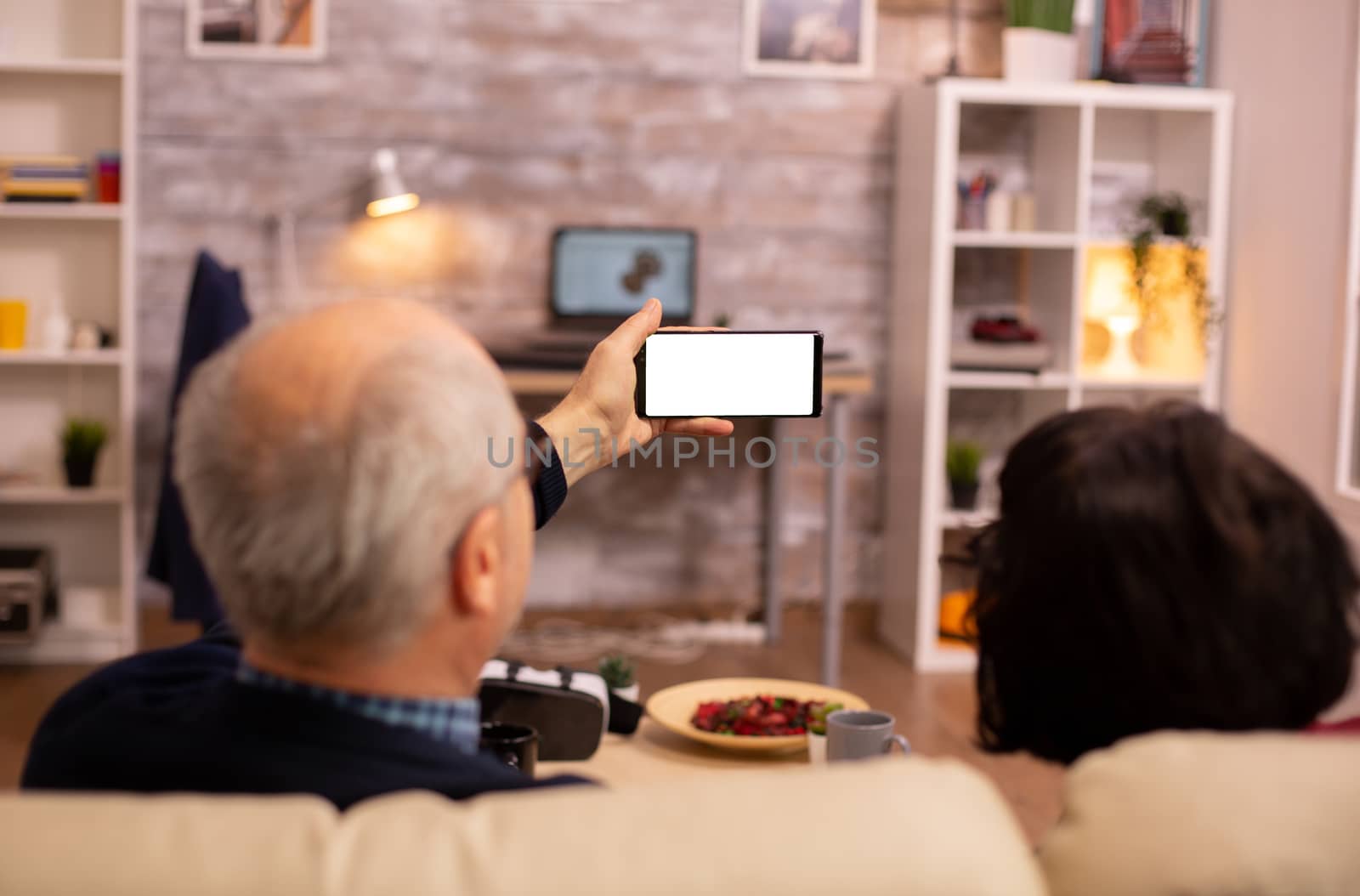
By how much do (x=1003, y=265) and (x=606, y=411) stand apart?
3.07 m

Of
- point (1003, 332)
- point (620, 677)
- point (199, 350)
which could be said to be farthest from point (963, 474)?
point (620, 677)

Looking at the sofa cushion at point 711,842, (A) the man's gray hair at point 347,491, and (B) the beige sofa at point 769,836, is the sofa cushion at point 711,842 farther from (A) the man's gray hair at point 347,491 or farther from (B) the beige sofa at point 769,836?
(A) the man's gray hair at point 347,491

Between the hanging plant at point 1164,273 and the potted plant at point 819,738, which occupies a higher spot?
the hanging plant at point 1164,273

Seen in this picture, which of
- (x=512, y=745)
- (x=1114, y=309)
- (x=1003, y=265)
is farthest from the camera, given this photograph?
(x=1003, y=265)

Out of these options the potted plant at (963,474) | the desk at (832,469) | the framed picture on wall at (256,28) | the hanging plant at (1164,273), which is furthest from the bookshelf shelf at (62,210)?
the hanging plant at (1164,273)

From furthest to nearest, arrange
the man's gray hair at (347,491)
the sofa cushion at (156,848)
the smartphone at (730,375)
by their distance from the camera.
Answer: the smartphone at (730,375) < the man's gray hair at (347,491) < the sofa cushion at (156,848)

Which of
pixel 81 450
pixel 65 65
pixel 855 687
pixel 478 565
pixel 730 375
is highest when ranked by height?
pixel 65 65

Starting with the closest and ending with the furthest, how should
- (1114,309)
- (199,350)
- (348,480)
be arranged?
(348,480), (199,350), (1114,309)

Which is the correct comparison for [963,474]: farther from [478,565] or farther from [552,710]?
[478,565]

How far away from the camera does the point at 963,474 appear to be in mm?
4117

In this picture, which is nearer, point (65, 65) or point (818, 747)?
point (818, 747)

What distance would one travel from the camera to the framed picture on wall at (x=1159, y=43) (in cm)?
414

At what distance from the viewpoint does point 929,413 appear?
404cm

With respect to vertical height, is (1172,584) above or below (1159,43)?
below
